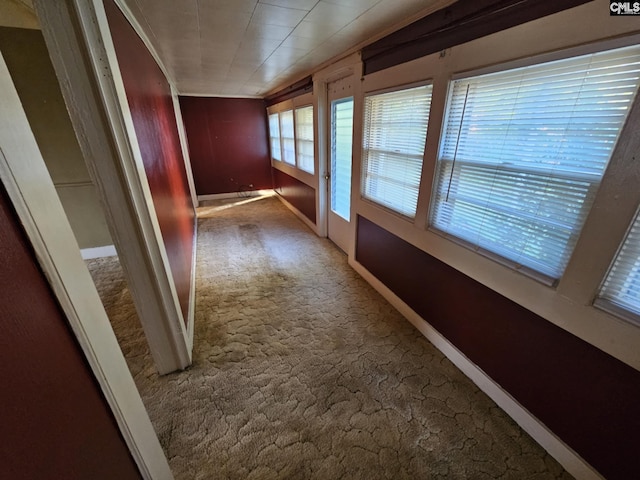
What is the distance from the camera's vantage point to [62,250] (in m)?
0.62

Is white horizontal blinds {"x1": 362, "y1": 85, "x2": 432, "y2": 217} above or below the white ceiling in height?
below

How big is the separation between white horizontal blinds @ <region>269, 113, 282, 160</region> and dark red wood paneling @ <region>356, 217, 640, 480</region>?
179 inches

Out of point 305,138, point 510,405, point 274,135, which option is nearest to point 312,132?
point 305,138

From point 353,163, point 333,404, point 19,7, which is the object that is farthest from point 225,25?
point 333,404

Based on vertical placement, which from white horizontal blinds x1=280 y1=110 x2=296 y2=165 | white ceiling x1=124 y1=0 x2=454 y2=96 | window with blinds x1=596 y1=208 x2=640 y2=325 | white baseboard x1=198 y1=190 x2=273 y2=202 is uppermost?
white ceiling x1=124 y1=0 x2=454 y2=96

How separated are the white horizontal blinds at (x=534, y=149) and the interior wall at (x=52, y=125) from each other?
3669 mm

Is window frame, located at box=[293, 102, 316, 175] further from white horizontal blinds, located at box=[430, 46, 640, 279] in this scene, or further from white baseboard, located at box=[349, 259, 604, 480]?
white baseboard, located at box=[349, 259, 604, 480]

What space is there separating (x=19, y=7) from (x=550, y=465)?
4.88 meters

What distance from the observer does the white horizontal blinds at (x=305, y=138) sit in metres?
3.93

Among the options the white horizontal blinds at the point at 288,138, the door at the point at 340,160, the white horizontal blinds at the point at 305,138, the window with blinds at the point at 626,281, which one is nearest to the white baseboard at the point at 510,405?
the window with blinds at the point at 626,281

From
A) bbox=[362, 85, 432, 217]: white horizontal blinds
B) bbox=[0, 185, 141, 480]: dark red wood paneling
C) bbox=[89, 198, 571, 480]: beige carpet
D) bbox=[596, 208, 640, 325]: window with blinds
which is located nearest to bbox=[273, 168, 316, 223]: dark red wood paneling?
bbox=[362, 85, 432, 217]: white horizontal blinds

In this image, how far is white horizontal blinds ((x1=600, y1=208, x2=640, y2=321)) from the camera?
1002mm

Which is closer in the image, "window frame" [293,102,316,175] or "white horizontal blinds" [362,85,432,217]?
"white horizontal blinds" [362,85,432,217]

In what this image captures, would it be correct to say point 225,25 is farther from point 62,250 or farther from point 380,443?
point 380,443
